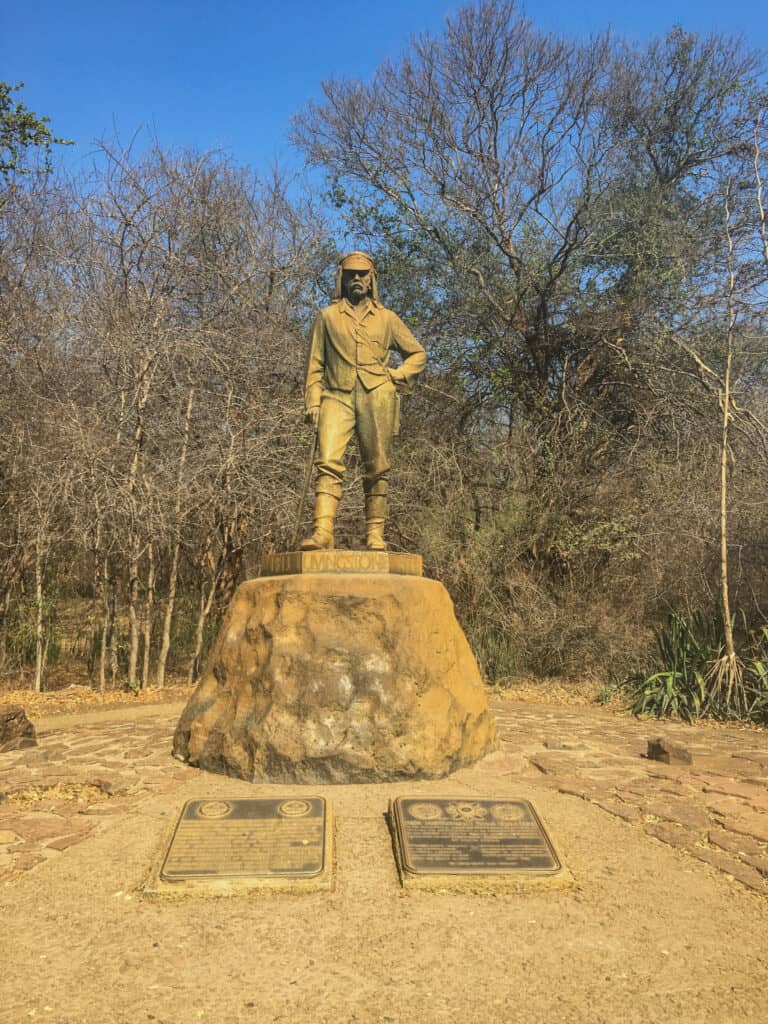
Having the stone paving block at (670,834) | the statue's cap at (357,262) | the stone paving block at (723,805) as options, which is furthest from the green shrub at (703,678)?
the statue's cap at (357,262)

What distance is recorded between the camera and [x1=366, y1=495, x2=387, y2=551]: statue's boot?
5.32 m

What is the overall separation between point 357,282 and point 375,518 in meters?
1.65

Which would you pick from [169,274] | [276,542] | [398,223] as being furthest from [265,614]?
[398,223]

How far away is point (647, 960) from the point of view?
99.7 inches

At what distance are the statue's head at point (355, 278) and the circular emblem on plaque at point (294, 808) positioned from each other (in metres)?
3.42

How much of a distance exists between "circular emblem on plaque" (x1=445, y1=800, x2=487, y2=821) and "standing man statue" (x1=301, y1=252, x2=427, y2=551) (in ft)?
6.91

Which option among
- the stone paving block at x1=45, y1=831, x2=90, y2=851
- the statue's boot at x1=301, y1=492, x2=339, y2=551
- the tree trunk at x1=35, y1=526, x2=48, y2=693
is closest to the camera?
the stone paving block at x1=45, y1=831, x2=90, y2=851

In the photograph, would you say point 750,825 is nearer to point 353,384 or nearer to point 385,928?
point 385,928

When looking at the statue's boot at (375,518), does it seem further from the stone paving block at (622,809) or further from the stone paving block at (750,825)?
the stone paving block at (750,825)

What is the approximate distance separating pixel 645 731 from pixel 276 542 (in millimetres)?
5131

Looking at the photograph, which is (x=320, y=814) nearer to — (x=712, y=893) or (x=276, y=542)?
(x=712, y=893)

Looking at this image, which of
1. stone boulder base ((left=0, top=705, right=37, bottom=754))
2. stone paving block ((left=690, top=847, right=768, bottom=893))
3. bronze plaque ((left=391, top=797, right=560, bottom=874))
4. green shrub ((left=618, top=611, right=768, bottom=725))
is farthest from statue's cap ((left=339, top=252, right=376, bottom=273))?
green shrub ((left=618, top=611, right=768, bottom=725))

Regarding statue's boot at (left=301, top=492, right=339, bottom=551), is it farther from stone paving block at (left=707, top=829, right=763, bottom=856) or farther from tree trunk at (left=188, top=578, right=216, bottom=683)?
tree trunk at (left=188, top=578, right=216, bottom=683)

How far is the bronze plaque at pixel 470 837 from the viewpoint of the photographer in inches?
120
